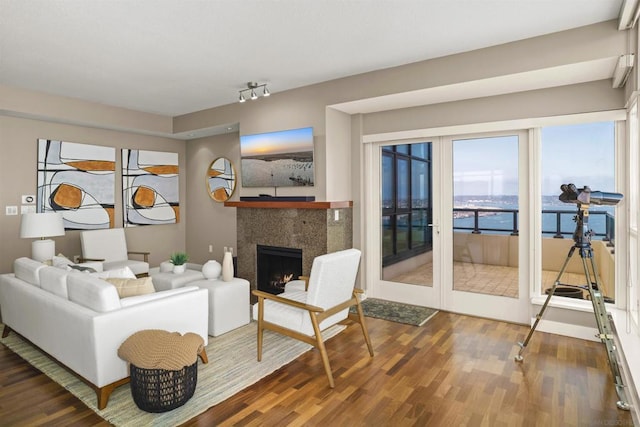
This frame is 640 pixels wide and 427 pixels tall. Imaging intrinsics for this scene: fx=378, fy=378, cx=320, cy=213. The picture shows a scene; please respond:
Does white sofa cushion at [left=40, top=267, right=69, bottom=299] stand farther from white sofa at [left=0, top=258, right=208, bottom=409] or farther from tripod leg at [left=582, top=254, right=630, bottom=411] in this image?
tripod leg at [left=582, top=254, right=630, bottom=411]

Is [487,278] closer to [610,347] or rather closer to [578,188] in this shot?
[578,188]

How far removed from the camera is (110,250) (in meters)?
5.42

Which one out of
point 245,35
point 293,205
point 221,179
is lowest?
point 293,205

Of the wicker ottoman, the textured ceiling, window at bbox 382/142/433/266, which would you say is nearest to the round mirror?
the textured ceiling

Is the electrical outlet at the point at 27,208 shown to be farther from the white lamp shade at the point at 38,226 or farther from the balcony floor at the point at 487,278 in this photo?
the balcony floor at the point at 487,278

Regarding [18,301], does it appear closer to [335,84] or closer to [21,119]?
[21,119]

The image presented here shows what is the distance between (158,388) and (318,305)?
116cm

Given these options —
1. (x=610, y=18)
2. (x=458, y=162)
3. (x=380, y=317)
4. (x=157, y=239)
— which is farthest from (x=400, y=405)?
(x=157, y=239)

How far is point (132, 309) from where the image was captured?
8.39ft

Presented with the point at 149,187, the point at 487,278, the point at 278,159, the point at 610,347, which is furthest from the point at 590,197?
the point at 149,187

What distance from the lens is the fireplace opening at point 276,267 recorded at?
4.78 metres

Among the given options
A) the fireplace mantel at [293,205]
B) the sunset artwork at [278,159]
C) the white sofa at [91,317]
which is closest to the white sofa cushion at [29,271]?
the white sofa at [91,317]

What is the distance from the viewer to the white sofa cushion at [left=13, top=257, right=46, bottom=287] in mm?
3161

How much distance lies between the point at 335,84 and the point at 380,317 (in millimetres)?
2632
